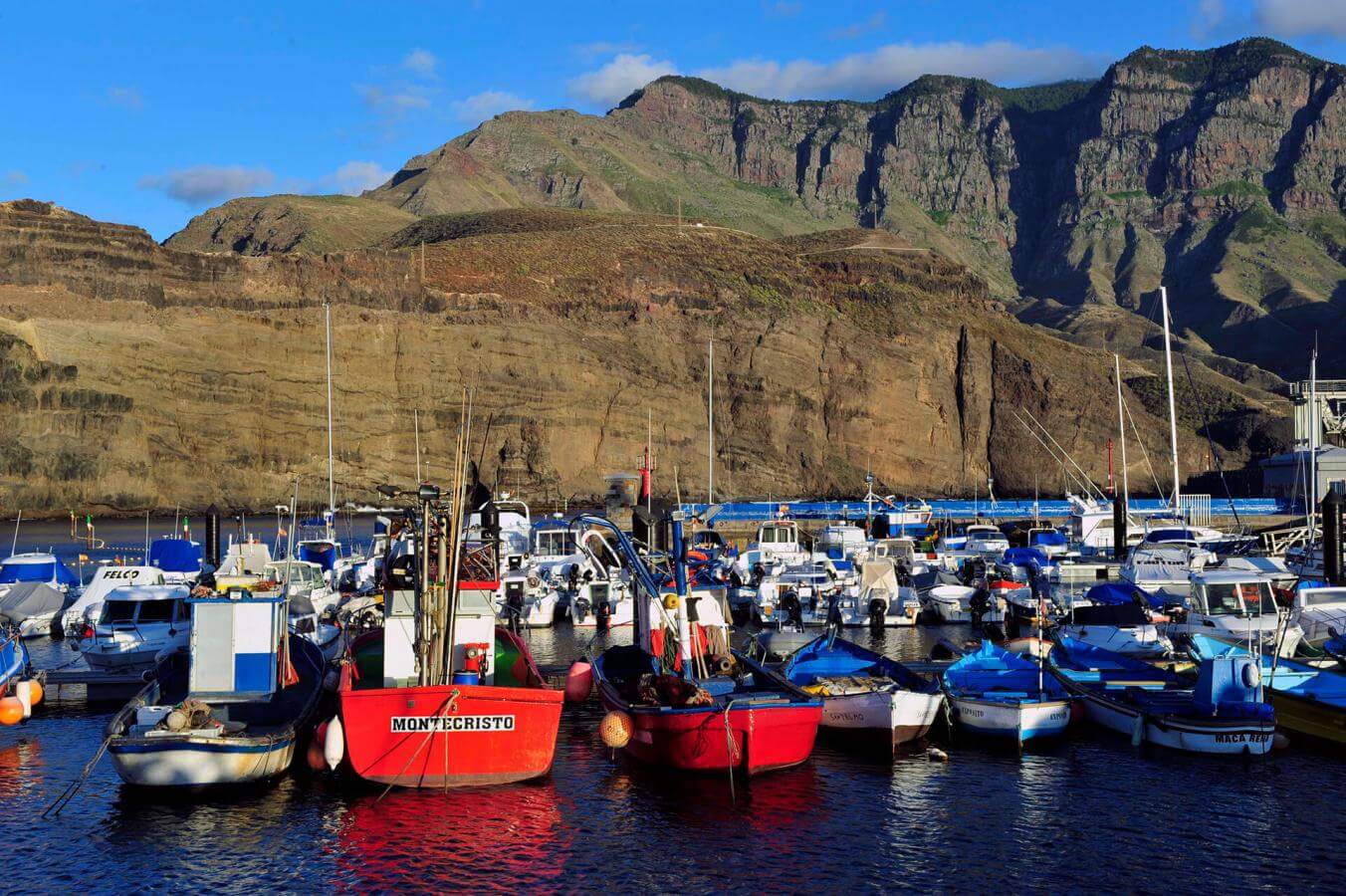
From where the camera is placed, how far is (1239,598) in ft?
124

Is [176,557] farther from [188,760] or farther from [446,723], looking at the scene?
[446,723]

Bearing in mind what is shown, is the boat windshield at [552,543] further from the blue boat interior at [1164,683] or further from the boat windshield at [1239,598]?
the boat windshield at [1239,598]

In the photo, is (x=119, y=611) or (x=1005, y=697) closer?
(x=1005, y=697)

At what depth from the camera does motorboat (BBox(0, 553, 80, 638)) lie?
4956 cm

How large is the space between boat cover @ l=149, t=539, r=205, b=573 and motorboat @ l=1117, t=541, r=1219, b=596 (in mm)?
39905

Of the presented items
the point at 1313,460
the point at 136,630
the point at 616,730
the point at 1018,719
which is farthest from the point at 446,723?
the point at 1313,460

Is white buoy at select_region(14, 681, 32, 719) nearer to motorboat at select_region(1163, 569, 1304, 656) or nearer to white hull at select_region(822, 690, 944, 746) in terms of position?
white hull at select_region(822, 690, 944, 746)

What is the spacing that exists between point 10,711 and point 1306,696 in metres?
29.0

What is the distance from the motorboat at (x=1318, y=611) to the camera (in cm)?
3853

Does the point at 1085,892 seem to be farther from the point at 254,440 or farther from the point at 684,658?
the point at 254,440

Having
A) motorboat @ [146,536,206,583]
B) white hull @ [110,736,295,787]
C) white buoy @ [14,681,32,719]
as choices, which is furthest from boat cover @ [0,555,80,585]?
white hull @ [110,736,295,787]

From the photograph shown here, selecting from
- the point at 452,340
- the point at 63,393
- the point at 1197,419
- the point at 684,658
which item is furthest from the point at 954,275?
the point at 684,658

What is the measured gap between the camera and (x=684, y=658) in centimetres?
3003

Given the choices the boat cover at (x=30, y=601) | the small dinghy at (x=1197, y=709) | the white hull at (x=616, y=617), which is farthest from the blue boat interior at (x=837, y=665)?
the boat cover at (x=30, y=601)
